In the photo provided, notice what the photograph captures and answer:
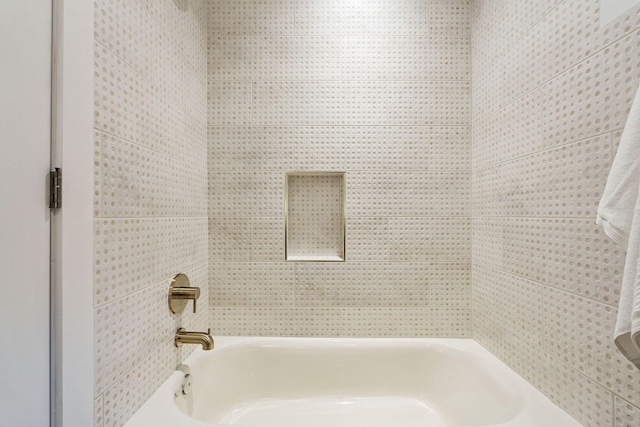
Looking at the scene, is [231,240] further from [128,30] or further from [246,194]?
[128,30]

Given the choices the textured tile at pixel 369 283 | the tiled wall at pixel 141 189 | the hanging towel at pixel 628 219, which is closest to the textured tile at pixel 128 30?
the tiled wall at pixel 141 189

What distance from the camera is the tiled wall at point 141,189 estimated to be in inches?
35.1

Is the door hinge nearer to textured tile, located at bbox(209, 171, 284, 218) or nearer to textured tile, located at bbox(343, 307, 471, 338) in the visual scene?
textured tile, located at bbox(209, 171, 284, 218)

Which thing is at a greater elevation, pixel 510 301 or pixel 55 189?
pixel 55 189

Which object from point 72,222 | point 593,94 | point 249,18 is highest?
point 249,18

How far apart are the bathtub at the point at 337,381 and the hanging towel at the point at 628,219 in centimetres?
89

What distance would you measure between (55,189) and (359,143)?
128 cm

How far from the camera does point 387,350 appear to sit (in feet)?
5.28

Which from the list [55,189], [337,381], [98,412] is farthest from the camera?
[337,381]

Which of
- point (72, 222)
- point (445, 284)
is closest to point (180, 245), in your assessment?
point (72, 222)

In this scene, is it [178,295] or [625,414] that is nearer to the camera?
[625,414]

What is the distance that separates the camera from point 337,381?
161cm

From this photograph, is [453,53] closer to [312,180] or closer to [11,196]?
[312,180]

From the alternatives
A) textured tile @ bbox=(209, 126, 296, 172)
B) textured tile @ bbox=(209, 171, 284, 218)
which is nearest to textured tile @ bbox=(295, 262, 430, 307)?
textured tile @ bbox=(209, 171, 284, 218)
